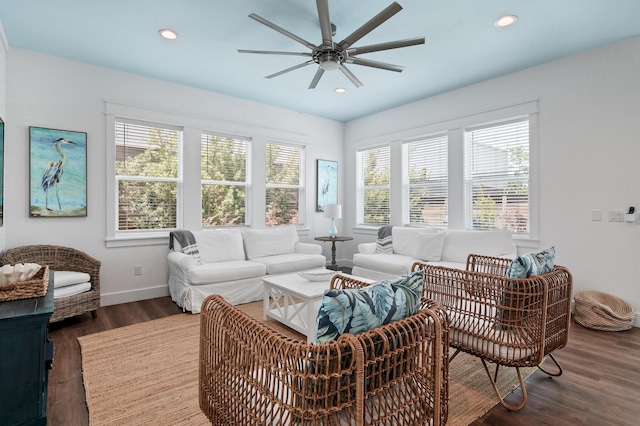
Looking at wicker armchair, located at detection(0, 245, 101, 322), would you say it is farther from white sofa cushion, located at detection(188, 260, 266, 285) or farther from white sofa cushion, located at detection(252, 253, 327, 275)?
white sofa cushion, located at detection(252, 253, 327, 275)

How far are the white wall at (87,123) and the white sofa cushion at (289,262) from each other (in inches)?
53.9

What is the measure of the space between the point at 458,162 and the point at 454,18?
2.18 m

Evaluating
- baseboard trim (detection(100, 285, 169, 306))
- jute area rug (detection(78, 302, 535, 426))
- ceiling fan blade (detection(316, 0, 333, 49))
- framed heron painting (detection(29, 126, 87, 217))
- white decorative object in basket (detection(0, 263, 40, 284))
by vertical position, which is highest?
ceiling fan blade (detection(316, 0, 333, 49))

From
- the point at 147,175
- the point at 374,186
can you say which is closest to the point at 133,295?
the point at 147,175

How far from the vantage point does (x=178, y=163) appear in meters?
4.43


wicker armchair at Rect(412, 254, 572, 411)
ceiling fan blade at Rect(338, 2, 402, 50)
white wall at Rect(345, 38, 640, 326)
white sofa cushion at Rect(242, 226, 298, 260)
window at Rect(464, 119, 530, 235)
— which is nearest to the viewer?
wicker armchair at Rect(412, 254, 572, 411)

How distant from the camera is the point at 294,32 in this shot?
9.98 feet

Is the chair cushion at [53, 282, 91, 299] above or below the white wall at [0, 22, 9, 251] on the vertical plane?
below

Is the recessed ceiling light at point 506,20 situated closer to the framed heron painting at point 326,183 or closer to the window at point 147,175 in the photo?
the framed heron painting at point 326,183

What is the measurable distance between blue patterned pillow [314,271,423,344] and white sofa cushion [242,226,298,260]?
3515 mm

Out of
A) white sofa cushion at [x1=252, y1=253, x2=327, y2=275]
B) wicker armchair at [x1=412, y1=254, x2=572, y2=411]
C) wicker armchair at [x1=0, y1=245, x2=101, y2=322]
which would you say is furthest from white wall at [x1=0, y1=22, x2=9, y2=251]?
wicker armchair at [x1=412, y1=254, x2=572, y2=411]

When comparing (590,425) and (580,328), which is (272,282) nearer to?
(590,425)

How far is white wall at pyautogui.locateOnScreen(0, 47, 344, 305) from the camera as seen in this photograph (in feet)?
10.9

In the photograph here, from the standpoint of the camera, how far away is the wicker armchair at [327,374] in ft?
3.23
